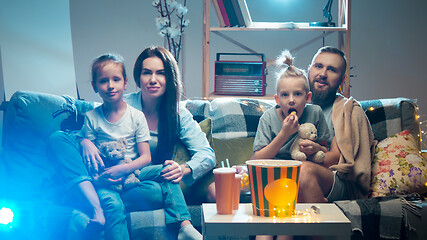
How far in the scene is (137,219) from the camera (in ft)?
4.90

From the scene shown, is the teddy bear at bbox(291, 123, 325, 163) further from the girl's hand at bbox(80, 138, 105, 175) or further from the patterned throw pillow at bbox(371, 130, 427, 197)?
the girl's hand at bbox(80, 138, 105, 175)

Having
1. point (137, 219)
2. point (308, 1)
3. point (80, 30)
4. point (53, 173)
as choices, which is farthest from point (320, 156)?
point (80, 30)

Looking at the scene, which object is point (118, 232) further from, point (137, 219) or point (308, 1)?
point (308, 1)

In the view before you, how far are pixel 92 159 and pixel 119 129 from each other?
14 centimetres

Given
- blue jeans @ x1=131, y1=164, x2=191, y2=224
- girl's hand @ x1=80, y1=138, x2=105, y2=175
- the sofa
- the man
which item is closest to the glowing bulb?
the sofa

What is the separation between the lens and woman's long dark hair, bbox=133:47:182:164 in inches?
65.1

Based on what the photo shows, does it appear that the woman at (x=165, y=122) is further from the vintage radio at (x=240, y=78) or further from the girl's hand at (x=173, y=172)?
the vintage radio at (x=240, y=78)

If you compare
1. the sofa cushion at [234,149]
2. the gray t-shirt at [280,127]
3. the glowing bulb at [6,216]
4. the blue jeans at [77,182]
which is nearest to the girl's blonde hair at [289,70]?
the gray t-shirt at [280,127]

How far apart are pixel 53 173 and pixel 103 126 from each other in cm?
23

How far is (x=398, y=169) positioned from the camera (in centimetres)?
177

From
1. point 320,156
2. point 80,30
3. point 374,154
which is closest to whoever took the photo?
point 320,156

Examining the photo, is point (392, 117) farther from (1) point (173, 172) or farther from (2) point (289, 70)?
(1) point (173, 172)

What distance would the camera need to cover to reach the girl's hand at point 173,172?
1.61 metres

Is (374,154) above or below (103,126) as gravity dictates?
below
